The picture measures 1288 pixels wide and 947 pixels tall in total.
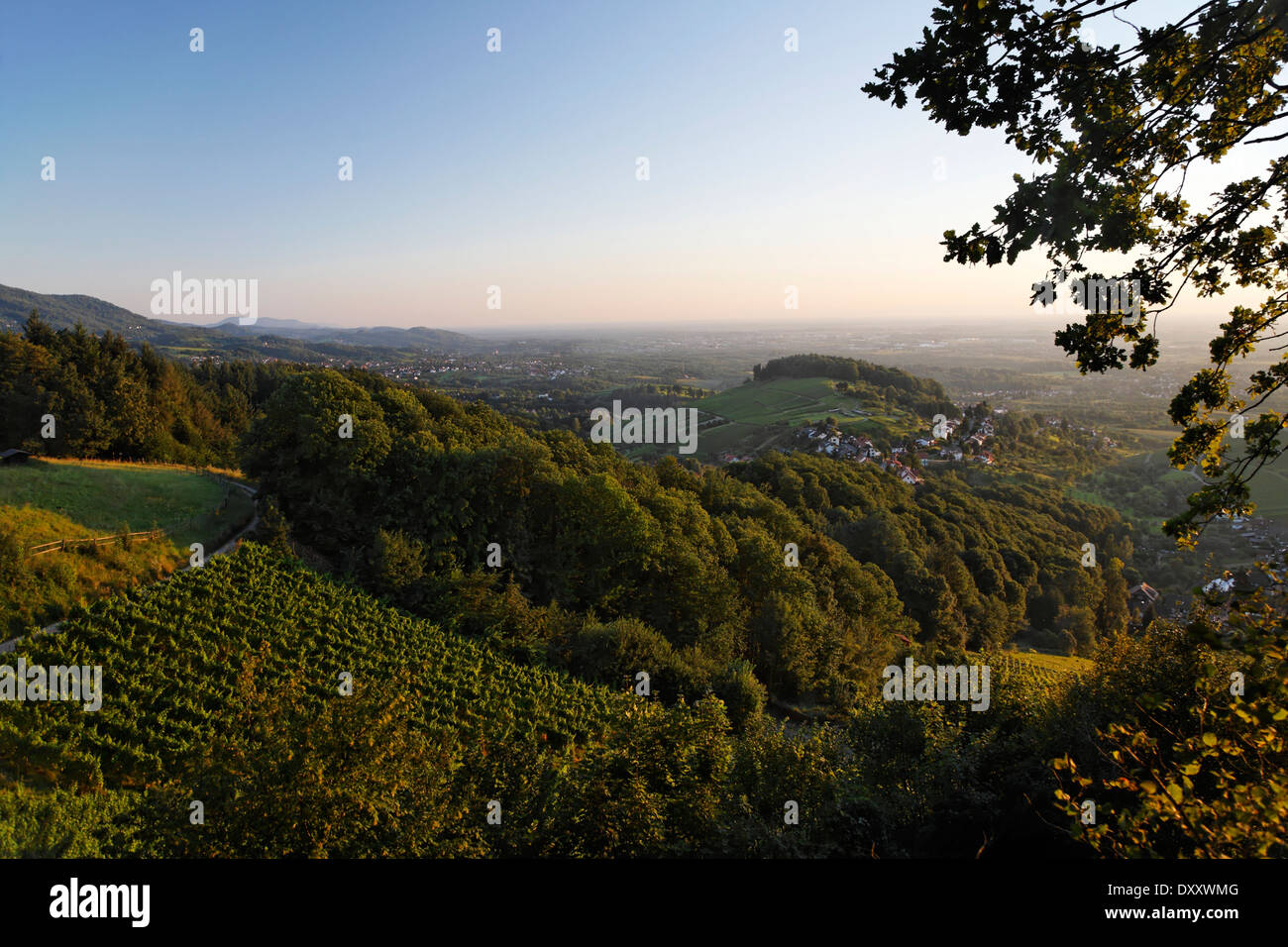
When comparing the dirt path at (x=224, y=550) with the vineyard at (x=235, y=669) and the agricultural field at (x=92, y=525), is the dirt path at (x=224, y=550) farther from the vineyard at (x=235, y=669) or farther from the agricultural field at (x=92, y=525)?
the vineyard at (x=235, y=669)

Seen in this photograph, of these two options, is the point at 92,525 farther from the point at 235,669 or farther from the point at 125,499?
the point at 235,669

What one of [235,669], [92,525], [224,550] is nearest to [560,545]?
[224,550]

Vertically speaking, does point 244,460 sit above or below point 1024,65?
below
